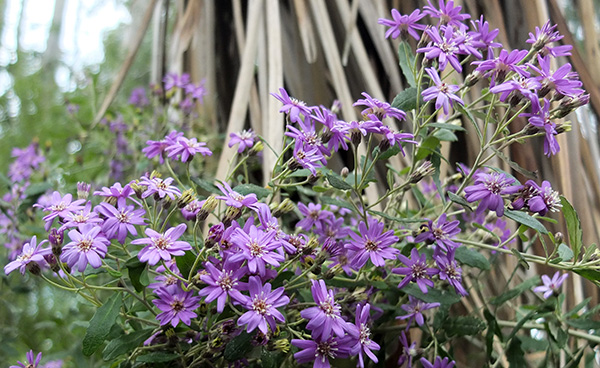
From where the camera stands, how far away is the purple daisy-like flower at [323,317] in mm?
494

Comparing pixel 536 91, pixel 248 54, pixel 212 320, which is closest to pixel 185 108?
pixel 248 54

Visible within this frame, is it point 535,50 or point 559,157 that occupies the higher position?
point 535,50

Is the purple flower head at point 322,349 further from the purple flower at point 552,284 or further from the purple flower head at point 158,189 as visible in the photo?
the purple flower at point 552,284

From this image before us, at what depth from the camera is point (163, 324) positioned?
52 centimetres

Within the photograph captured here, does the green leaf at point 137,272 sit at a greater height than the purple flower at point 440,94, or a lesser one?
lesser

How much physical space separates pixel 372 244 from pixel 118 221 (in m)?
0.26

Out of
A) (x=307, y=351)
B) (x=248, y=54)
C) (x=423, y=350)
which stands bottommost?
(x=423, y=350)

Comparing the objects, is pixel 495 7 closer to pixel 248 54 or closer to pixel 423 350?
pixel 248 54

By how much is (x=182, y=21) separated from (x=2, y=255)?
1.96 feet

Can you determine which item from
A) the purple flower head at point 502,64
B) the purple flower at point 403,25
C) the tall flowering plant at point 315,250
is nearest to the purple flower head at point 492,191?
the tall flowering plant at point 315,250

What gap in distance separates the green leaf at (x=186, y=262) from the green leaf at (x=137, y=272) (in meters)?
0.03

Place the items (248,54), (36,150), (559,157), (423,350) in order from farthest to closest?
(36,150) → (248,54) → (559,157) → (423,350)

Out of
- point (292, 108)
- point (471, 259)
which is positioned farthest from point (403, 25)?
point (471, 259)

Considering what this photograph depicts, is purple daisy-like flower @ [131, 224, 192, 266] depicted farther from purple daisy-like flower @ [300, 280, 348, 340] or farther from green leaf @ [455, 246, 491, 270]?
green leaf @ [455, 246, 491, 270]
